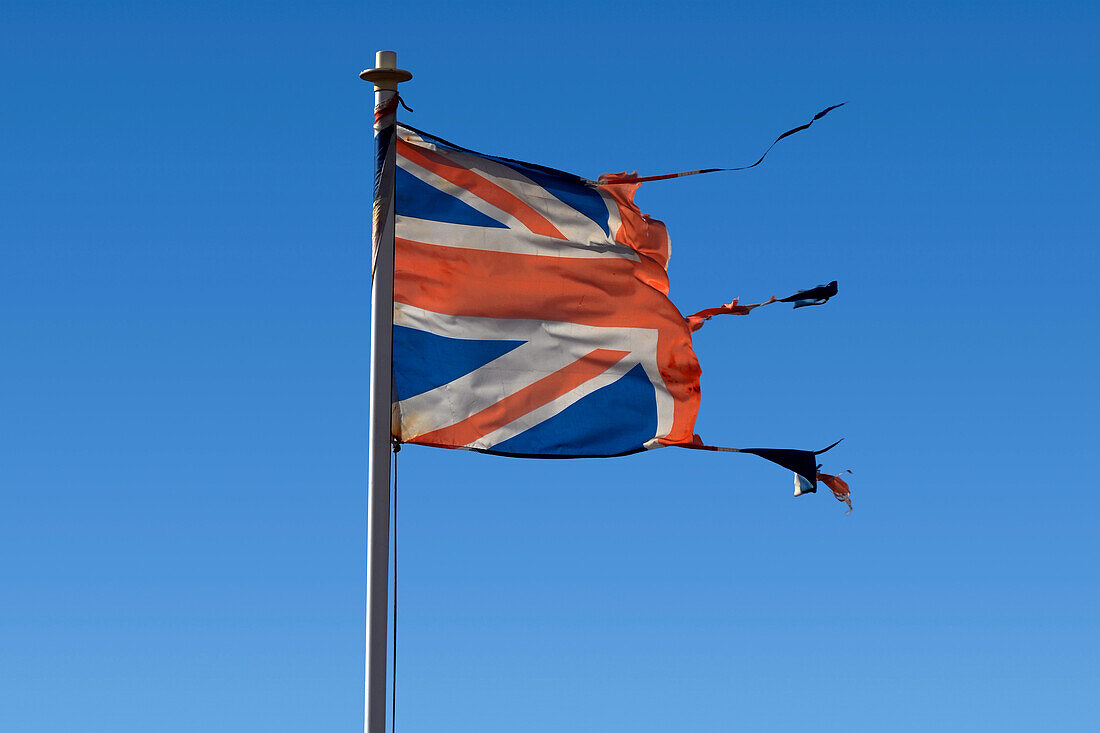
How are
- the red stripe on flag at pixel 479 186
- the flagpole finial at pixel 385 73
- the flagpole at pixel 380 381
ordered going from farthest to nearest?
the red stripe on flag at pixel 479 186 → the flagpole finial at pixel 385 73 → the flagpole at pixel 380 381

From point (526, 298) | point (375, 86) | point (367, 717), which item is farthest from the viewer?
point (526, 298)

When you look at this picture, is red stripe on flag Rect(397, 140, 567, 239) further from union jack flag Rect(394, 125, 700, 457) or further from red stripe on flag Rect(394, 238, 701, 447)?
red stripe on flag Rect(394, 238, 701, 447)

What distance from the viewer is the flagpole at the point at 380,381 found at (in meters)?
12.6

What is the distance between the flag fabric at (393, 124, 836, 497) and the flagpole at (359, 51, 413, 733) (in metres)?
0.27

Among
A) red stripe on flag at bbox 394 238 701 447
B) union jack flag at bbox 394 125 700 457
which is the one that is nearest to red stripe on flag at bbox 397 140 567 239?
union jack flag at bbox 394 125 700 457

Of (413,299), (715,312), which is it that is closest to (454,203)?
(413,299)

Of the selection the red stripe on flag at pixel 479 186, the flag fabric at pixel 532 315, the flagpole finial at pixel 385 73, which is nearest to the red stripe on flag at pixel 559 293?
the flag fabric at pixel 532 315

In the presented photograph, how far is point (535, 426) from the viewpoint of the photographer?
14.4 m

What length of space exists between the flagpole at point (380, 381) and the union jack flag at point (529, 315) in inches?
10.7

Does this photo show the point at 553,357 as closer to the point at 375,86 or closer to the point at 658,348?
the point at 658,348

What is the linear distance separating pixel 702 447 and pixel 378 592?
403 centimetres

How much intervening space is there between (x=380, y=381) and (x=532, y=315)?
2143mm

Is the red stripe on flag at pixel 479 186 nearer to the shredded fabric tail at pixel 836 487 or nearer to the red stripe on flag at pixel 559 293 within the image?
the red stripe on flag at pixel 559 293

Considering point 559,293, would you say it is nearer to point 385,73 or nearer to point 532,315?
point 532,315
